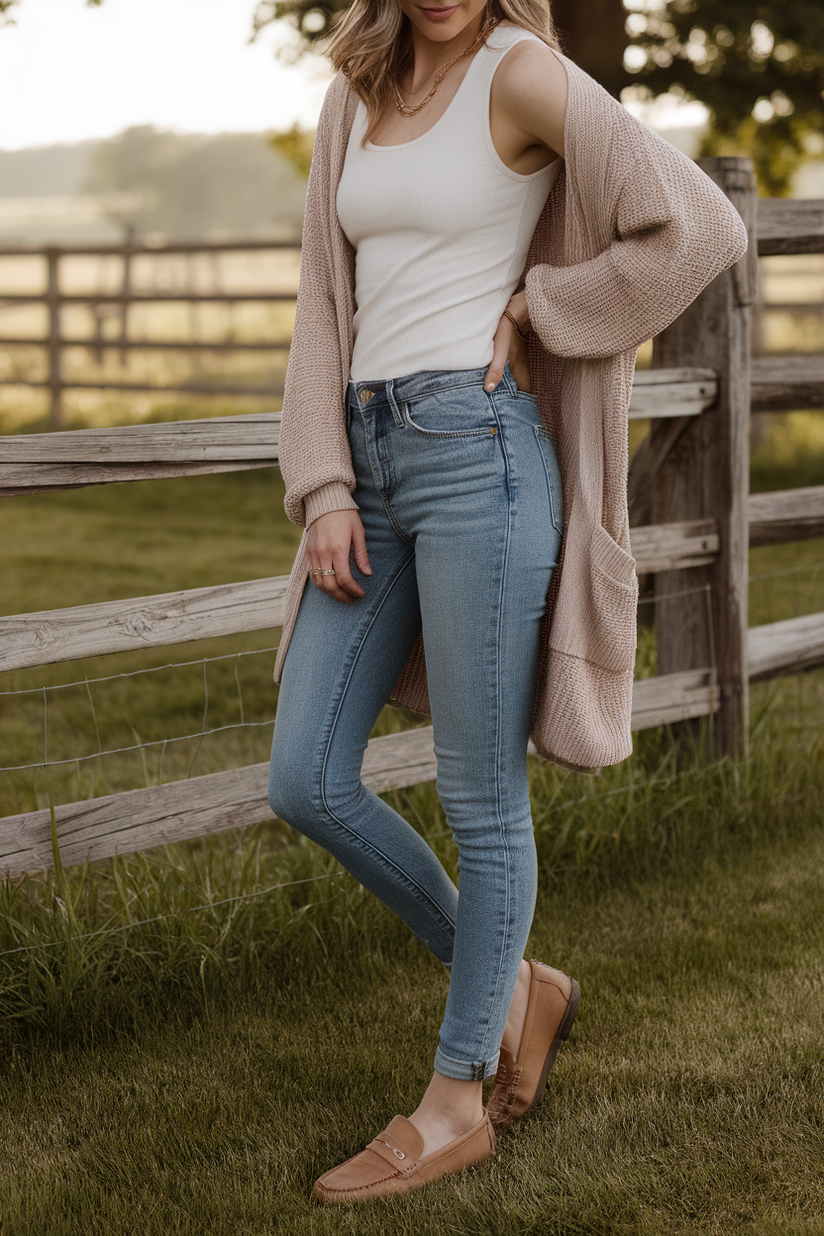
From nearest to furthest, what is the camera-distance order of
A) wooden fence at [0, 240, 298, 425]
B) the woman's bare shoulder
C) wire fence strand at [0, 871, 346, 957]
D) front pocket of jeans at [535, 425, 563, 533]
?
the woman's bare shoulder, front pocket of jeans at [535, 425, 563, 533], wire fence strand at [0, 871, 346, 957], wooden fence at [0, 240, 298, 425]

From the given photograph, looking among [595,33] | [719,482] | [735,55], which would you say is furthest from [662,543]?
[735,55]

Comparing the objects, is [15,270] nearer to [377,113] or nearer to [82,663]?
[82,663]

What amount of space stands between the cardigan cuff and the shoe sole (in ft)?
3.22

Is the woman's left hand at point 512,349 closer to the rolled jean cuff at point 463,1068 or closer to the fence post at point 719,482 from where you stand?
the rolled jean cuff at point 463,1068

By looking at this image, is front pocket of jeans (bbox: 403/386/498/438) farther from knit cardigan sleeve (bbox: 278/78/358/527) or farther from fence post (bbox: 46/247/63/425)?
fence post (bbox: 46/247/63/425)

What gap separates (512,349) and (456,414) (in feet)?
0.50

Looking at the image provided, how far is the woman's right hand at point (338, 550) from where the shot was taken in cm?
189

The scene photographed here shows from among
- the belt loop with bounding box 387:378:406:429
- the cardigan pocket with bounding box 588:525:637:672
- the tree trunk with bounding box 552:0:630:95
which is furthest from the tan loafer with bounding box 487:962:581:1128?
the tree trunk with bounding box 552:0:630:95

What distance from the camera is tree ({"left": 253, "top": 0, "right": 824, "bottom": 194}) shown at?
7.01m

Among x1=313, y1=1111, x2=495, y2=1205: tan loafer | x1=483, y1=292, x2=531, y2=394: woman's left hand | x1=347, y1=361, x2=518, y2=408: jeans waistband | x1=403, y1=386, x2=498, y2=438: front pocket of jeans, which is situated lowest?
x1=313, y1=1111, x2=495, y2=1205: tan loafer

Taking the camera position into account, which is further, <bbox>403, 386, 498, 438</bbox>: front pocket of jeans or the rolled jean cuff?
the rolled jean cuff

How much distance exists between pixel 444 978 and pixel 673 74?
7.26m

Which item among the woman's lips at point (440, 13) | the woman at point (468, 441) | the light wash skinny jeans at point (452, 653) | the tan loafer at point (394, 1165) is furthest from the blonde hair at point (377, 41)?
the tan loafer at point (394, 1165)

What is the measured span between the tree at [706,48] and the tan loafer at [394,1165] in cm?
626
